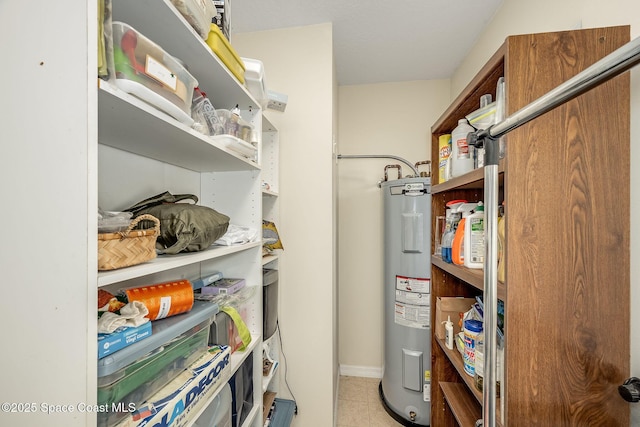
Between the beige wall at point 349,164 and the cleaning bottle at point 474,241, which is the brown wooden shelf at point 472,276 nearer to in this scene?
the cleaning bottle at point 474,241

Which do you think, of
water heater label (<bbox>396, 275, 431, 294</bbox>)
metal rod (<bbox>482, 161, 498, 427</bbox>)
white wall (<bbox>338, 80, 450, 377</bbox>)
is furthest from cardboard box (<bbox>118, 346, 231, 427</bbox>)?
white wall (<bbox>338, 80, 450, 377</bbox>)

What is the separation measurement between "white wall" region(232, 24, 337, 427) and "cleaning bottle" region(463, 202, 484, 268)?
2.66ft

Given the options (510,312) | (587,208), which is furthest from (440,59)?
(510,312)

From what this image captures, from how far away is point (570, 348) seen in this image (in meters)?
0.68

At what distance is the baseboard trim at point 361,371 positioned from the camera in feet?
7.67

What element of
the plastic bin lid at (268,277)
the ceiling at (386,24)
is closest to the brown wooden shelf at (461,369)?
the plastic bin lid at (268,277)

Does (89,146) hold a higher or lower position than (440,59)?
lower

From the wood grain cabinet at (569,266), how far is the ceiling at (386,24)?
1.15 m

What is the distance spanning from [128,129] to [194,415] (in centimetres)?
77

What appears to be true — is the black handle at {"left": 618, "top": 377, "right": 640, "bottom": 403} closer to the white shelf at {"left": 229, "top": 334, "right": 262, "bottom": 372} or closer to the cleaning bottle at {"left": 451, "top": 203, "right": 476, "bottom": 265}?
the cleaning bottle at {"left": 451, "top": 203, "right": 476, "bottom": 265}

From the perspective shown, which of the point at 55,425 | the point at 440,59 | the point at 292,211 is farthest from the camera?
the point at 440,59

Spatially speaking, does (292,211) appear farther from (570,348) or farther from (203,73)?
(570,348)

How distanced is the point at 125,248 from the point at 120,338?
174mm

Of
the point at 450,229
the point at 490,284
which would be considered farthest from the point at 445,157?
the point at 490,284
